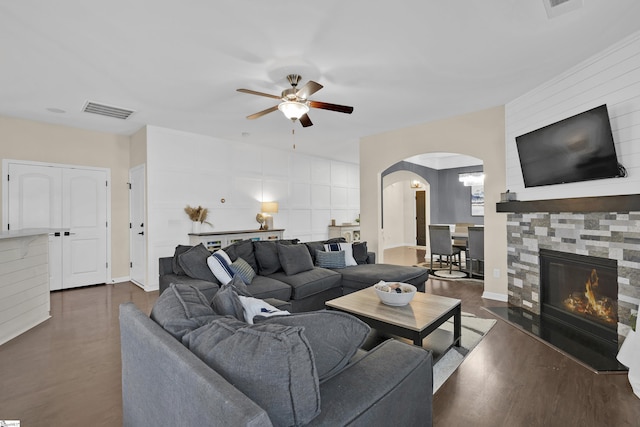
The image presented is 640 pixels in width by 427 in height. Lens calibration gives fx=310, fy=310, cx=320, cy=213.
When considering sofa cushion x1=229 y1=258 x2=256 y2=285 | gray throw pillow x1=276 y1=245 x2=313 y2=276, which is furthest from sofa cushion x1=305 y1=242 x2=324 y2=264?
sofa cushion x1=229 y1=258 x2=256 y2=285

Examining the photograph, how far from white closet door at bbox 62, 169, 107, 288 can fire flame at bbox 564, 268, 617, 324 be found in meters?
6.81

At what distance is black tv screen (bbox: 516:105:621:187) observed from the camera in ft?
9.04

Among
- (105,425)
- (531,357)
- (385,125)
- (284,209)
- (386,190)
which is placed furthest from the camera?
(386,190)

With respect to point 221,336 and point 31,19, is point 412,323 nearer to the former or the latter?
point 221,336

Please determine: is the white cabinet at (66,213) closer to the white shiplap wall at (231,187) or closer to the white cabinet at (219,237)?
the white shiplap wall at (231,187)

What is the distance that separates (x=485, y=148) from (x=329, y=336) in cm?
425

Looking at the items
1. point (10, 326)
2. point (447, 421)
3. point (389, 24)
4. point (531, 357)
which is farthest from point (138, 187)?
point (531, 357)

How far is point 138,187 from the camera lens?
17.5ft

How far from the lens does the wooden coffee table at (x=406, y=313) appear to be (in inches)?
90.6

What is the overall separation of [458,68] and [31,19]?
370 cm

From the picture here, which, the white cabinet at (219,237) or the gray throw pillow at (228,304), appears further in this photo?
the white cabinet at (219,237)

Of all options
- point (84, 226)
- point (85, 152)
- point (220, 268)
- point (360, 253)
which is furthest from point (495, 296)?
point (85, 152)

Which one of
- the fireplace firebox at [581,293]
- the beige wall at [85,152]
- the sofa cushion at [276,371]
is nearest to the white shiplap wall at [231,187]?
the beige wall at [85,152]

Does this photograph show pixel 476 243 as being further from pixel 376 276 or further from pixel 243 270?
pixel 243 270
